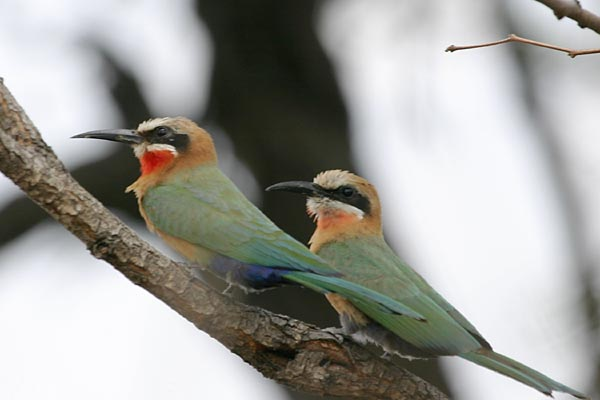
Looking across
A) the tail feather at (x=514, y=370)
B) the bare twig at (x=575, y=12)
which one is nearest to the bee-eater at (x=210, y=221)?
the tail feather at (x=514, y=370)

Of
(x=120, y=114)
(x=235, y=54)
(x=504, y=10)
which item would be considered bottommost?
(x=120, y=114)

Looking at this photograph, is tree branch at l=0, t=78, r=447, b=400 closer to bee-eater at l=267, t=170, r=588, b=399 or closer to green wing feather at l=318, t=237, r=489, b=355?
bee-eater at l=267, t=170, r=588, b=399

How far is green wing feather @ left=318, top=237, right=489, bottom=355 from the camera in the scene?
5.82 meters

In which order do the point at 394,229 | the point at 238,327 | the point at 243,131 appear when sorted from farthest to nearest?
1. the point at 243,131
2. the point at 394,229
3. the point at 238,327

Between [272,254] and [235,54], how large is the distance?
7.12 m

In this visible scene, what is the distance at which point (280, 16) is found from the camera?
41.0 ft

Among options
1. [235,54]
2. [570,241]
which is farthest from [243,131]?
[570,241]

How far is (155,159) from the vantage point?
21.0 feet

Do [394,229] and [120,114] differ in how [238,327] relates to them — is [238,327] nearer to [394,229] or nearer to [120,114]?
[394,229]

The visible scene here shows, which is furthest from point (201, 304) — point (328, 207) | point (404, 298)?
point (328, 207)

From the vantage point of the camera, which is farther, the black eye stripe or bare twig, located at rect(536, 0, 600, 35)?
the black eye stripe

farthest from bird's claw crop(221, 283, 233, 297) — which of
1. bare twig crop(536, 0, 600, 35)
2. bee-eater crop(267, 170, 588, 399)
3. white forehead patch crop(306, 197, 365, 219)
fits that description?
bare twig crop(536, 0, 600, 35)

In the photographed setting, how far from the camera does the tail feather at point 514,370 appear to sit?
18.5 ft

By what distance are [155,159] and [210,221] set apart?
64cm
